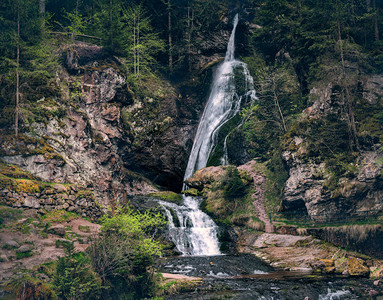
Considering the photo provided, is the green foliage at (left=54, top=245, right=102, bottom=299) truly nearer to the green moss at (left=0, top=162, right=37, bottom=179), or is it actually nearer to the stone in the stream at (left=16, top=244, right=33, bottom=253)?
the stone in the stream at (left=16, top=244, right=33, bottom=253)

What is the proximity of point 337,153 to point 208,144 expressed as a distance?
580 inches

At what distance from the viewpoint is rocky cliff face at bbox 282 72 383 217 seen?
19.3m

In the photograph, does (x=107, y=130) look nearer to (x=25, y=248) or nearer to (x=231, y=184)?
(x=231, y=184)

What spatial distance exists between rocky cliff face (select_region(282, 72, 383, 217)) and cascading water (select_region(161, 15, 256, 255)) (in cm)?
711

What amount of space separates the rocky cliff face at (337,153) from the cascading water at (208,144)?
23.3 ft

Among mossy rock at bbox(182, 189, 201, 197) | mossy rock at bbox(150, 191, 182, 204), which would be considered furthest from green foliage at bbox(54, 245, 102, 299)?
mossy rock at bbox(182, 189, 201, 197)

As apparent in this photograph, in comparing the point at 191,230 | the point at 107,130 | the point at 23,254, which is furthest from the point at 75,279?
the point at 107,130

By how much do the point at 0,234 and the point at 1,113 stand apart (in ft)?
36.8

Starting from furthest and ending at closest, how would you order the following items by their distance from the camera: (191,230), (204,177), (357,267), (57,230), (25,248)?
(204,177) < (191,230) < (57,230) < (357,267) < (25,248)

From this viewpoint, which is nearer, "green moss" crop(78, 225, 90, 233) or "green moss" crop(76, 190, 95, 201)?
"green moss" crop(78, 225, 90, 233)

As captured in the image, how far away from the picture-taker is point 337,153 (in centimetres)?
2158

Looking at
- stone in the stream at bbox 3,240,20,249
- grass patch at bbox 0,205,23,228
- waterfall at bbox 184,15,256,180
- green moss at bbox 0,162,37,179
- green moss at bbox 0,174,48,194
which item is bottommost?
stone in the stream at bbox 3,240,20,249

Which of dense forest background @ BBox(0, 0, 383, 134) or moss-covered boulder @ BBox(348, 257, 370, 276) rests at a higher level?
dense forest background @ BBox(0, 0, 383, 134)

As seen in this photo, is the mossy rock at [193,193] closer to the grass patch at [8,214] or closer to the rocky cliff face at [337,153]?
the rocky cliff face at [337,153]
